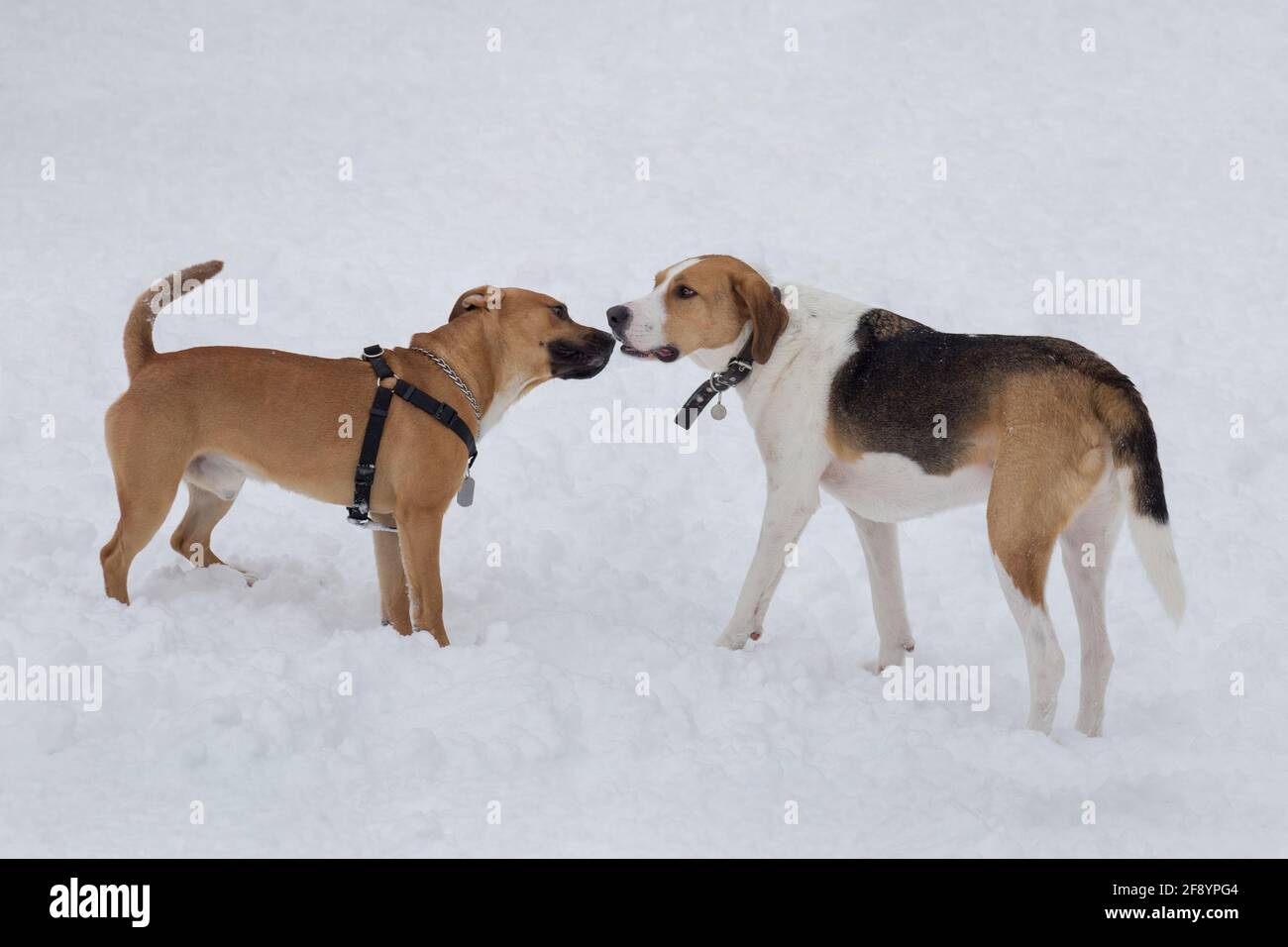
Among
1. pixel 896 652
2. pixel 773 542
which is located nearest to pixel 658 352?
pixel 773 542

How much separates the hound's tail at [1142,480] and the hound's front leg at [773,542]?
1.43 metres

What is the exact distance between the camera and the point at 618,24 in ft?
46.6

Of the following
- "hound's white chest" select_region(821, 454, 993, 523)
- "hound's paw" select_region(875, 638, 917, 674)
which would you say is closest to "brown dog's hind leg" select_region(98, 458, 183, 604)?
"hound's white chest" select_region(821, 454, 993, 523)

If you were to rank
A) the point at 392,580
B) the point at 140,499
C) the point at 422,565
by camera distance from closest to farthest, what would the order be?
the point at 140,499, the point at 422,565, the point at 392,580

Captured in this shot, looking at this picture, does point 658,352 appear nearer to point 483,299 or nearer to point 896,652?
point 483,299

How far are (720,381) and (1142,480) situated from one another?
2.08m

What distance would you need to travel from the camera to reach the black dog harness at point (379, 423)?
6.18 metres

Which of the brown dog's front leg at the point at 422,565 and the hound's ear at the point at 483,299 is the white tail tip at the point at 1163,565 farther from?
the hound's ear at the point at 483,299

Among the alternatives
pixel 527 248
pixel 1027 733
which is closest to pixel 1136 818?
pixel 1027 733

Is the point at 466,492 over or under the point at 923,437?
under

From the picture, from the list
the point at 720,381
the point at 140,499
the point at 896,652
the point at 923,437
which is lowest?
the point at 896,652

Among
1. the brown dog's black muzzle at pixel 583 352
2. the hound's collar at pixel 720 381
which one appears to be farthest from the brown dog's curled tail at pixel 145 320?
the hound's collar at pixel 720 381

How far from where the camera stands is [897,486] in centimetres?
623

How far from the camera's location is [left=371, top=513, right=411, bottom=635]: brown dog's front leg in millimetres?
6629
